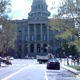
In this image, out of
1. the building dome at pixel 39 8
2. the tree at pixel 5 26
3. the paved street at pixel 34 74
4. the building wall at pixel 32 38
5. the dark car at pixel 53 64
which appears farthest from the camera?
the building dome at pixel 39 8

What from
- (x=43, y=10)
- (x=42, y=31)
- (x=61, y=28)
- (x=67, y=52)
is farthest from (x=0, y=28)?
(x=43, y=10)

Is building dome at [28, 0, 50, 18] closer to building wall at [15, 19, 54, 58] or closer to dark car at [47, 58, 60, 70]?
building wall at [15, 19, 54, 58]

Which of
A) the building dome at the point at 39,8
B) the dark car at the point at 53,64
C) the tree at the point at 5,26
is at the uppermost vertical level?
the building dome at the point at 39,8

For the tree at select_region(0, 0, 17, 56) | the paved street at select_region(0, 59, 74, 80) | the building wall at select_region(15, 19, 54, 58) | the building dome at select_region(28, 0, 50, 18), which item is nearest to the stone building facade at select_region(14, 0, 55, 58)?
the building wall at select_region(15, 19, 54, 58)

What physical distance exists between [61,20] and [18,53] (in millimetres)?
109803

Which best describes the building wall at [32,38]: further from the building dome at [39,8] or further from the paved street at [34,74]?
the paved street at [34,74]

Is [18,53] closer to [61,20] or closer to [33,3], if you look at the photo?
[33,3]

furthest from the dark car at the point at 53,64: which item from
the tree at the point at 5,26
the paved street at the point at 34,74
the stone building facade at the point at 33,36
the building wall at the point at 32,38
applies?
the building wall at the point at 32,38

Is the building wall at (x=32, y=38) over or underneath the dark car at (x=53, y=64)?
over

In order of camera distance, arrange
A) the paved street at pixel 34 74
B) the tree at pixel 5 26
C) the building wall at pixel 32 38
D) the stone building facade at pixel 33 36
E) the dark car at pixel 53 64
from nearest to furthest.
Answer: the paved street at pixel 34 74, the dark car at pixel 53 64, the tree at pixel 5 26, the stone building facade at pixel 33 36, the building wall at pixel 32 38

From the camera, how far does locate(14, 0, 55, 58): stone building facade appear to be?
135675 mm

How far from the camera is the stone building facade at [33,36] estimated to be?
135675 mm

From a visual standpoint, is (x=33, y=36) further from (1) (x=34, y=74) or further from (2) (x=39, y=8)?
(1) (x=34, y=74)

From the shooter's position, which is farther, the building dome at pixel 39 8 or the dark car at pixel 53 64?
the building dome at pixel 39 8
